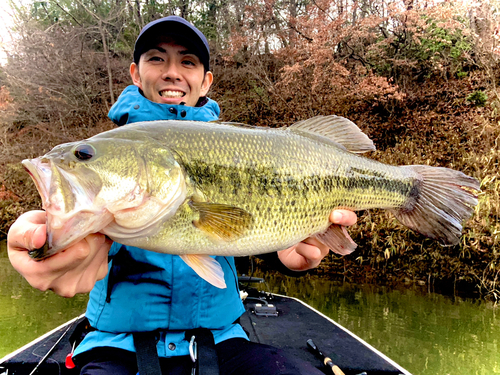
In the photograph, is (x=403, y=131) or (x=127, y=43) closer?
(x=403, y=131)

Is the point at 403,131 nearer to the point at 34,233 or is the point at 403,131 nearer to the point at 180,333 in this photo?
the point at 180,333

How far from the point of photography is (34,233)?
1184 mm

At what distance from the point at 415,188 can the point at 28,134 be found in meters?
14.8

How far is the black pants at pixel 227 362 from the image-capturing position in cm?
178

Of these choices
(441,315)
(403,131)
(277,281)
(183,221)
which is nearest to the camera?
(183,221)

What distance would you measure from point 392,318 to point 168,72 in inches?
196

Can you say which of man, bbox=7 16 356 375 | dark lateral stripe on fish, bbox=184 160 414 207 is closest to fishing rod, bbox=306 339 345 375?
man, bbox=7 16 356 375

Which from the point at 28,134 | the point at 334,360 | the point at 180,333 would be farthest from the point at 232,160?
the point at 28,134

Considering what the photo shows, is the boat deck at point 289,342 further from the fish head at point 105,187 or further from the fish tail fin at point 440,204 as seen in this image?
the fish head at point 105,187

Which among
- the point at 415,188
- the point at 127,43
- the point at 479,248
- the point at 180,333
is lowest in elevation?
the point at 479,248

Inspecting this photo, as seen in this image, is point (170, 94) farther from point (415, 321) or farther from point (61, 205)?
point (415, 321)

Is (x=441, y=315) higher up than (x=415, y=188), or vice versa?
(x=415, y=188)

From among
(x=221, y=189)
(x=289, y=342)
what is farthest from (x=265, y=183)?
(x=289, y=342)

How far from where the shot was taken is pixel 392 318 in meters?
5.31
